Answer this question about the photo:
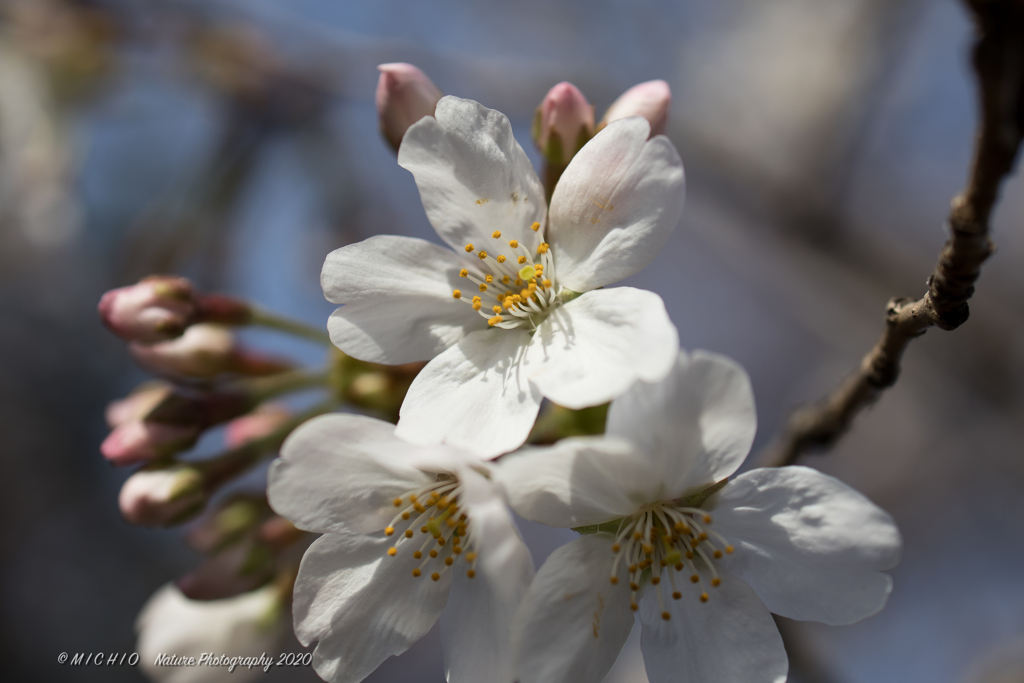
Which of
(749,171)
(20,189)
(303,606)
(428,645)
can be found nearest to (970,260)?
(303,606)

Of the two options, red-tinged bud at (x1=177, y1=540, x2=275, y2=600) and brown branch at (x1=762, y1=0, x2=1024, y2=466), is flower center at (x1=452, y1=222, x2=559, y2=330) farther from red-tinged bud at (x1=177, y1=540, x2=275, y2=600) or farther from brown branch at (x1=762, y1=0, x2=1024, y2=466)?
red-tinged bud at (x1=177, y1=540, x2=275, y2=600)

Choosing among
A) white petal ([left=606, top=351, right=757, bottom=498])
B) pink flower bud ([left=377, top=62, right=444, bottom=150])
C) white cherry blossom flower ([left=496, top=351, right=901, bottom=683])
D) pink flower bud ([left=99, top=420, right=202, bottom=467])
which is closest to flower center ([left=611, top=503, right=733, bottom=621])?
white cherry blossom flower ([left=496, top=351, right=901, bottom=683])

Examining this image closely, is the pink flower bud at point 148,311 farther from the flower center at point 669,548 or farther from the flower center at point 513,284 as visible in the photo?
the flower center at point 669,548

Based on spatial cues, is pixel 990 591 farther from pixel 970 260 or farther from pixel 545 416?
pixel 970 260

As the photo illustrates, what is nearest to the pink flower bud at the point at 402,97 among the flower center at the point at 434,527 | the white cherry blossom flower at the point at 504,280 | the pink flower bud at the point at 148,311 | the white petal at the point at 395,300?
the white cherry blossom flower at the point at 504,280

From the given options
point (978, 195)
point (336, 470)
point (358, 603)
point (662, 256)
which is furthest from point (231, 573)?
point (662, 256)

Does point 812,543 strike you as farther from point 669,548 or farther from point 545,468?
point 545,468

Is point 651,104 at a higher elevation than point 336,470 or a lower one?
higher
